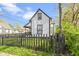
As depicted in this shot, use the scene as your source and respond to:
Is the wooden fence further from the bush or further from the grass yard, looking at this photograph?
the bush

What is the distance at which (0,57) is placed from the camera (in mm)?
3891

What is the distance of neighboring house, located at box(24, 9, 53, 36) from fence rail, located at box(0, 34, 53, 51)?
0.25 ft

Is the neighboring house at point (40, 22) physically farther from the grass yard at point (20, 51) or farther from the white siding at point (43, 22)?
the grass yard at point (20, 51)

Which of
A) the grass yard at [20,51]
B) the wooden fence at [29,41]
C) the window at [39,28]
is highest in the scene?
the window at [39,28]

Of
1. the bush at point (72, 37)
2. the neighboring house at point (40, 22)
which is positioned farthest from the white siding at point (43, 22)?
the bush at point (72, 37)

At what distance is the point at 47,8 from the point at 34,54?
0.58 m

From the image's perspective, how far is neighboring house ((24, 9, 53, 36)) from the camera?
3885 mm

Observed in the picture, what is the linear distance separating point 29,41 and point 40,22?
0.91 feet

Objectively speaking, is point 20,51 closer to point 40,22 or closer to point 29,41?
point 29,41

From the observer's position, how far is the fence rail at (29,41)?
3930mm

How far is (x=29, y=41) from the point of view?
13.0 ft

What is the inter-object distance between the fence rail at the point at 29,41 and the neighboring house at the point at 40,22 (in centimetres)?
8

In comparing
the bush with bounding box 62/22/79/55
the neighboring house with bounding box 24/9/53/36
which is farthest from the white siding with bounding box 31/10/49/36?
the bush with bounding box 62/22/79/55

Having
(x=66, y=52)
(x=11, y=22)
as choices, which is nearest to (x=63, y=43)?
(x=66, y=52)
